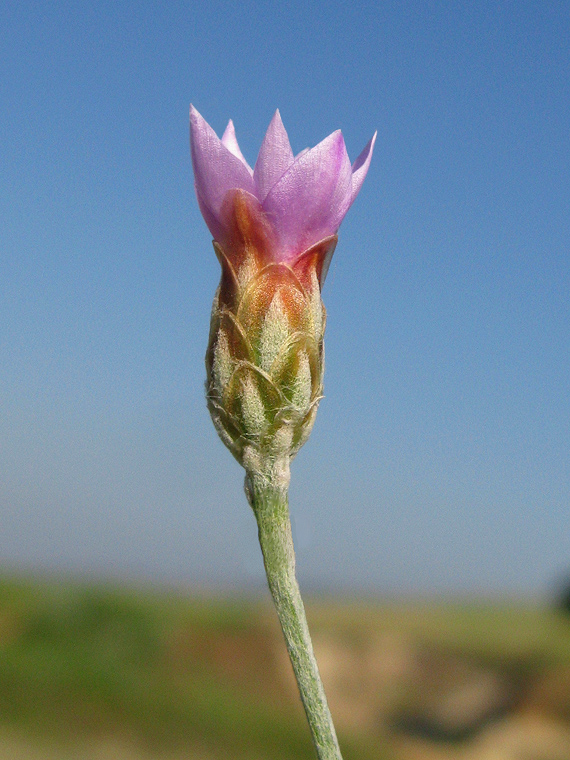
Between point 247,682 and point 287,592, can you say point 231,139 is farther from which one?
point 247,682

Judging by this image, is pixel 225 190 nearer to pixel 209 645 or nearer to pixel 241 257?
pixel 241 257

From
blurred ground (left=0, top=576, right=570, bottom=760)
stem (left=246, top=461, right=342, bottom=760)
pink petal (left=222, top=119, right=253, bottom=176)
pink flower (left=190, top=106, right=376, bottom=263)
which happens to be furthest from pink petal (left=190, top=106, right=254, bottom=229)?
blurred ground (left=0, top=576, right=570, bottom=760)

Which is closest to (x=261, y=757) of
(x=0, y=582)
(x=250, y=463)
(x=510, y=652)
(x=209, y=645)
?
(x=209, y=645)

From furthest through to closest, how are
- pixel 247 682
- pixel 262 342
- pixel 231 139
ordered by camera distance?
pixel 247 682 → pixel 231 139 → pixel 262 342

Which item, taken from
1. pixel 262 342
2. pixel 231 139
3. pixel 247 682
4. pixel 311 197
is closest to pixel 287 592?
pixel 262 342

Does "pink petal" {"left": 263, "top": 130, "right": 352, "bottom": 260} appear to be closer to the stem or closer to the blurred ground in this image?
the stem

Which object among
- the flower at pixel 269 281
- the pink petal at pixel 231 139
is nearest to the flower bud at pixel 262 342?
the flower at pixel 269 281
